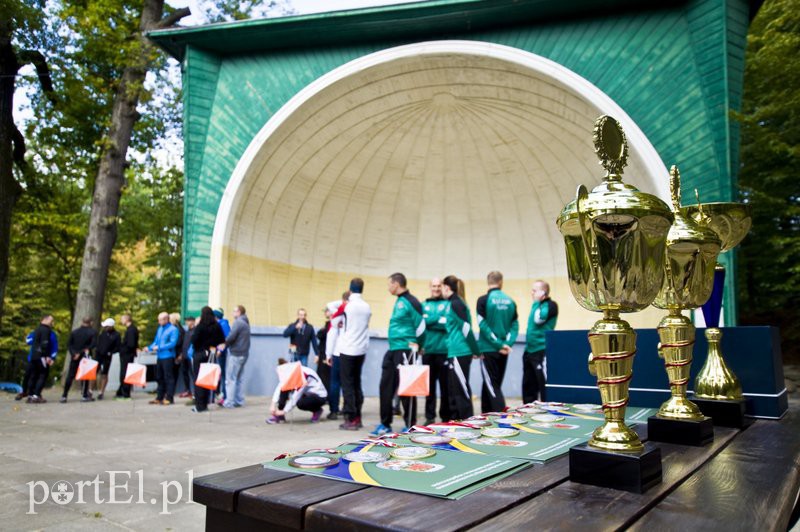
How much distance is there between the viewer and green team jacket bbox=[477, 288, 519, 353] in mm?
6043

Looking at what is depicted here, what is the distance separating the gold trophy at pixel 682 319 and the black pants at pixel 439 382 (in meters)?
3.92

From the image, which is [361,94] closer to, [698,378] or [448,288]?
[448,288]

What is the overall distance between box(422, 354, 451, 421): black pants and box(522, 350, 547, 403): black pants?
1.01 metres

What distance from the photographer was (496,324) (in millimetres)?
6043

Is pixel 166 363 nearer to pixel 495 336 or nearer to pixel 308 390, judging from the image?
pixel 308 390

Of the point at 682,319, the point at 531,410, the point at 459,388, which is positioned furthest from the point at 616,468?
the point at 459,388

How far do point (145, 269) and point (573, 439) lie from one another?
30177 millimetres

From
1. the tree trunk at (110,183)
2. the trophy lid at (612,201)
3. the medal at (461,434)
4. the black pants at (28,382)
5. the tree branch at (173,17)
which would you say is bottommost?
the black pants at (28,382)

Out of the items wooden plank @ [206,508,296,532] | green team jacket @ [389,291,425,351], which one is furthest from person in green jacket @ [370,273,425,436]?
wooden plank @ [206,508,296,532]

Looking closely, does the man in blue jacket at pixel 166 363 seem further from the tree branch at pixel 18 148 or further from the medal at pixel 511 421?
the medal at pixel 511 421

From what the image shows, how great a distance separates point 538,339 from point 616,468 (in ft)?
17.0

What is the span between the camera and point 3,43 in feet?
35.6

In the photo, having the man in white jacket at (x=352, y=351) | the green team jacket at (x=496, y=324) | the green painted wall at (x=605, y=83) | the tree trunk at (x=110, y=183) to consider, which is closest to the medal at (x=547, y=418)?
the green team jacket at (x=496, y=324)

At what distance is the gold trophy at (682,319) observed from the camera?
179cm
